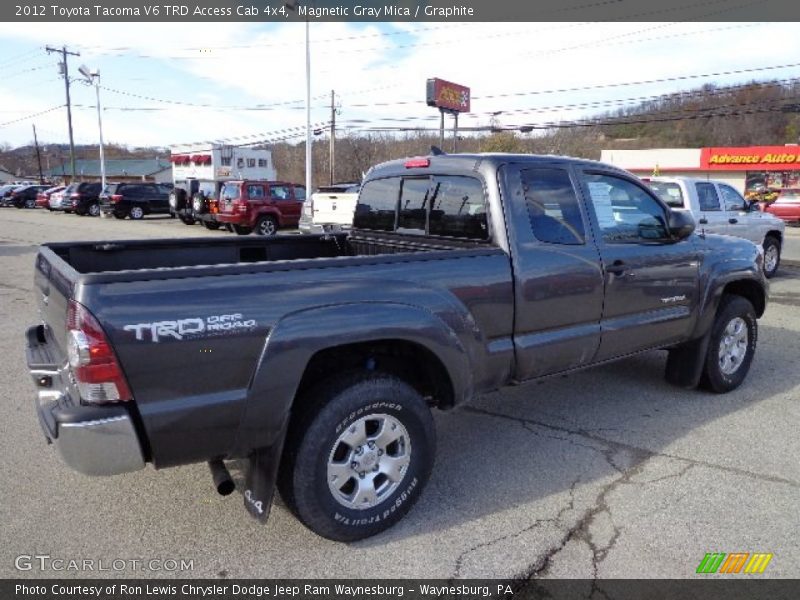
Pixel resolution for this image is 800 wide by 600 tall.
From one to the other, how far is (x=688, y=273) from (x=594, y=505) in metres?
2.20

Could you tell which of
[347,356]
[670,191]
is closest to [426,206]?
[347,356]

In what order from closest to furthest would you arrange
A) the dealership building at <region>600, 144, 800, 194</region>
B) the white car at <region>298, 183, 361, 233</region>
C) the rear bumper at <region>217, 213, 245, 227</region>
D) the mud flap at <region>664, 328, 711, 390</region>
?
the mud flap at <region>664, 328, 711, 390</region> → the white car at <region>298, 183, 361, 233</region> → the rear bumper at <region>217, 213, 245, 227</region> → the dealership building at <region>600, 144, 800, 194</region>

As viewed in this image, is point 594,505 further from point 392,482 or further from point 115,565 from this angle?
point 115,565

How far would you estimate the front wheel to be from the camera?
1169 cm

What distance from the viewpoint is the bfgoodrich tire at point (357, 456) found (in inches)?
108

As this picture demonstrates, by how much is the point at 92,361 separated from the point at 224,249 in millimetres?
2134

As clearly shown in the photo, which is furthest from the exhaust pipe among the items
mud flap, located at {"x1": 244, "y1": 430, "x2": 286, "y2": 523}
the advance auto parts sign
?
the advance auto parts sign

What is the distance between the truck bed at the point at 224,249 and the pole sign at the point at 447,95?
38.3 metres

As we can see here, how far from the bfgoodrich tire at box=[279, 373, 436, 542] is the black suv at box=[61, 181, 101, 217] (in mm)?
34004

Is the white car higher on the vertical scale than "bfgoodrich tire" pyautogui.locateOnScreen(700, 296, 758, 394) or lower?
higher

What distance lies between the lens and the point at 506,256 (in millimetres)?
3422

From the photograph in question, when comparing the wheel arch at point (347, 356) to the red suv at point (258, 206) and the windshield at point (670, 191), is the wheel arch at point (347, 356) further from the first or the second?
the red suv at point (258, 206)

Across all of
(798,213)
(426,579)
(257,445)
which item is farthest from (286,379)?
(798,213)

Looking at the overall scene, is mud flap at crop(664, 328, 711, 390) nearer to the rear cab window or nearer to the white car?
the rear cab window
